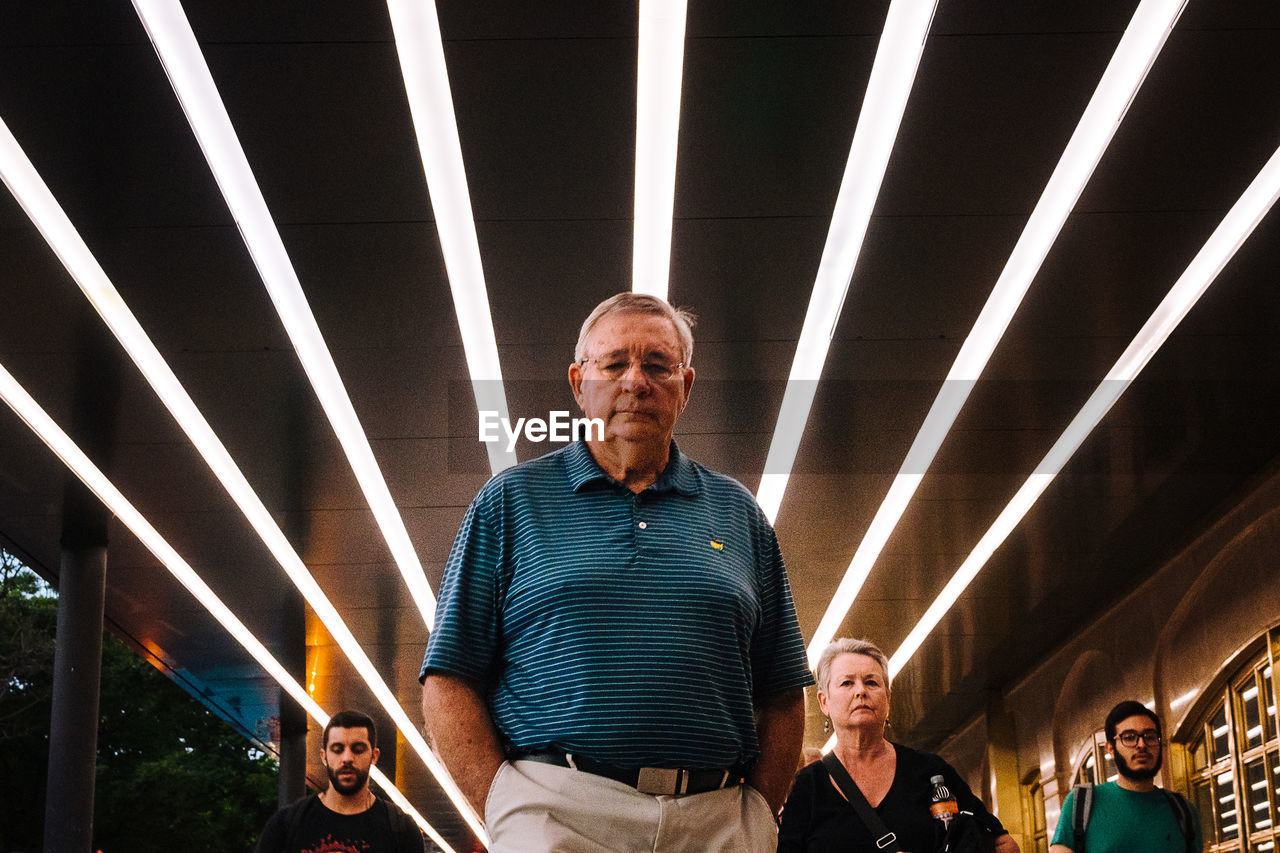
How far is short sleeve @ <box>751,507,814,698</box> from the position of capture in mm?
3113

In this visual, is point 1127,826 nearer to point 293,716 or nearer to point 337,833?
point 337,833

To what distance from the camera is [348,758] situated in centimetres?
689

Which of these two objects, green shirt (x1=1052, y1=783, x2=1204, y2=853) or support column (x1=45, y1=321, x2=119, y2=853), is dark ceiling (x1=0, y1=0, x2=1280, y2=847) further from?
green shirt (x1=1052, y1=783, x2=1204, y2=853)

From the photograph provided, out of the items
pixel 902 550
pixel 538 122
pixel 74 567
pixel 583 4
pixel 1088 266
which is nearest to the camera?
pixel 583 4

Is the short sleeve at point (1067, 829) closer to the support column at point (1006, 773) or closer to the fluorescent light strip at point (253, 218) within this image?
the fluorescent light strip at point (253, 218)

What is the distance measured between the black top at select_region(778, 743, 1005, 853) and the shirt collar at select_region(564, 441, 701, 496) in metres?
2.16

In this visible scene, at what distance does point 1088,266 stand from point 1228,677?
20.2 ft

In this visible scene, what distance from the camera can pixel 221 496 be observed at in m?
12.0

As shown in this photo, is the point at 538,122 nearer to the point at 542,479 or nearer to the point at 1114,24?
the point at 1114,24

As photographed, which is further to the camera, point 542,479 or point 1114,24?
point 1114,24

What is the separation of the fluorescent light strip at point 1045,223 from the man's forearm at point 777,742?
12.5 ft

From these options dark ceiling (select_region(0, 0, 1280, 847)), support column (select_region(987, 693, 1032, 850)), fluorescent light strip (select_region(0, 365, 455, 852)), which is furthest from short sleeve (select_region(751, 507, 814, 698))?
support column (select_region(987, 693, 1032, 850))

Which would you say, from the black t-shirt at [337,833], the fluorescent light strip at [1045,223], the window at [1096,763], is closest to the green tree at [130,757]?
the window at [1096,763]

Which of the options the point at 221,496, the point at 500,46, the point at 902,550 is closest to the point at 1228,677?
the point at 902,550
